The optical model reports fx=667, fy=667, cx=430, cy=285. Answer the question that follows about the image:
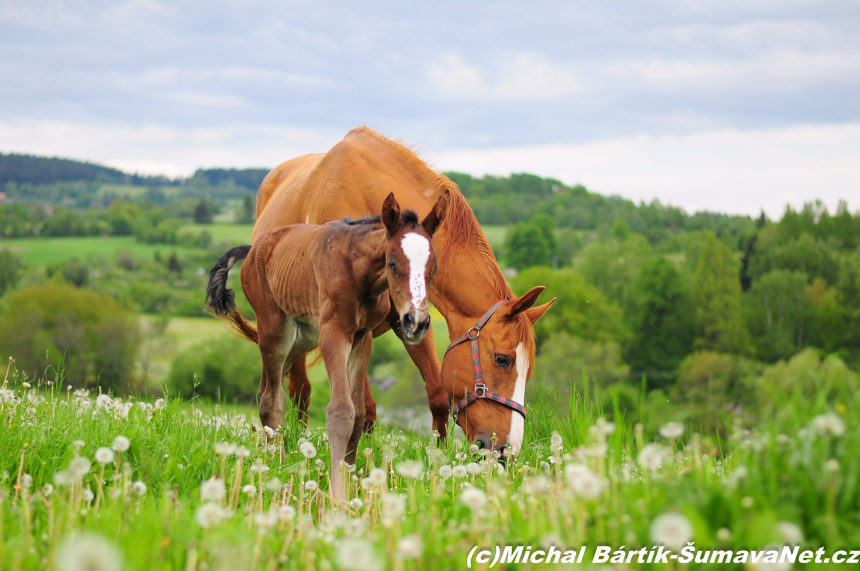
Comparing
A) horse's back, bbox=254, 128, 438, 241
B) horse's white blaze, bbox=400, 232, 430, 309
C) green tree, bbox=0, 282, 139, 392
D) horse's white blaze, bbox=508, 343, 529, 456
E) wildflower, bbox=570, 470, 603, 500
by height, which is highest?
horse's back, bbox=254, 128, 438, 241

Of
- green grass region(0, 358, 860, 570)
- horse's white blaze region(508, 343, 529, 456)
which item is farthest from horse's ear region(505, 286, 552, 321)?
green grass region(0, 358, 860, 570)

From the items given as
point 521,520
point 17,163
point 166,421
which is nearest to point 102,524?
point 521,520

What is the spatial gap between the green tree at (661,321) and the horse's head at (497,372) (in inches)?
2873

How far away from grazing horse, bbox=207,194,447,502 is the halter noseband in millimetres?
1260

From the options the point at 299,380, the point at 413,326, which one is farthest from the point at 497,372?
the point at 299,380

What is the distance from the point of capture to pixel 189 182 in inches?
5591

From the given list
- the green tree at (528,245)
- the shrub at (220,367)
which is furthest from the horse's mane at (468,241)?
the green tree at (528,245)

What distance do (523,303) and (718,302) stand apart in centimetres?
7614

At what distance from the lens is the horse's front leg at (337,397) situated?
173 inches

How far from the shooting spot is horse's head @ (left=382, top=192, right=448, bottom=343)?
13.1ft

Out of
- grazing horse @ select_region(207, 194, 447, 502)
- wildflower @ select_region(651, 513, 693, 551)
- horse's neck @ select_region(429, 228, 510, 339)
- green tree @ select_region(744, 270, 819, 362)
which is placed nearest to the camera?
wildflower @ select_region(651, 513, 693, 551)

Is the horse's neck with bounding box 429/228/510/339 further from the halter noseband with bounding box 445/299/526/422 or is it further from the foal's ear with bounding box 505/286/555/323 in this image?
the foal's ear with bounding box 505/286/555/323

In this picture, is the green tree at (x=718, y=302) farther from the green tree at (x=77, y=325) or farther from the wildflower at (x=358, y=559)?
the wildflower at (x=358, y=559)

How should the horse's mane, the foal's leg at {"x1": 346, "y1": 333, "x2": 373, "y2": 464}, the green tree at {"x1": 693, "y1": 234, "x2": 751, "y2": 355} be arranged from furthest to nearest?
the green tree at {"x1": 693, "y1": 234, "x2": 751, "y2": 355} → the horse's mane → the foal's leg at {"x1": 346, "y1": 333, "x2": 373, "y2": 464}
